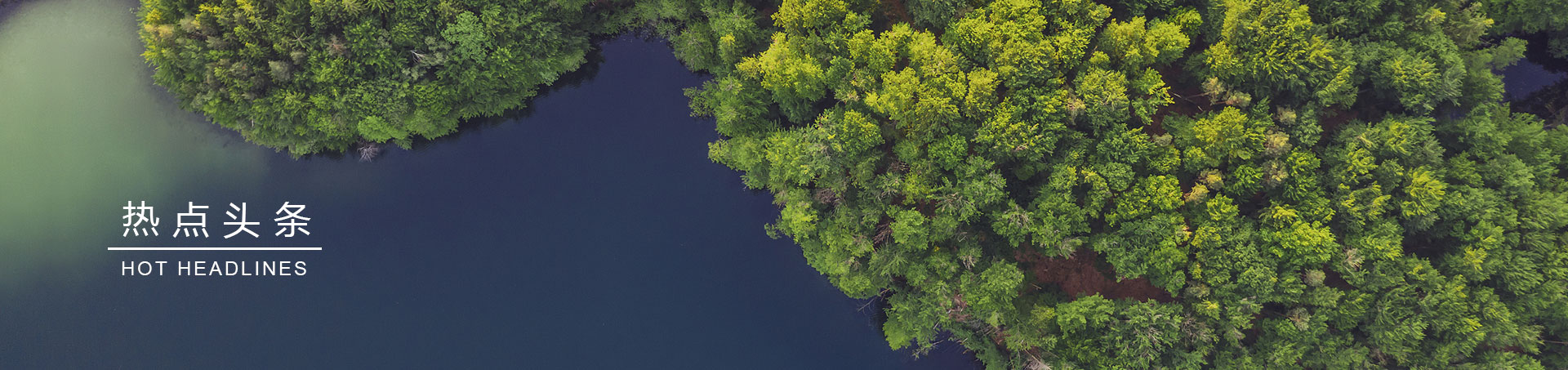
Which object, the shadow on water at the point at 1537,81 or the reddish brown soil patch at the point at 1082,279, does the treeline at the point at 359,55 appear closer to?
Answer: the reddish brown soil patch at the point at 1082,279

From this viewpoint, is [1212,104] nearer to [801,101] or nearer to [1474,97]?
[1474,97]

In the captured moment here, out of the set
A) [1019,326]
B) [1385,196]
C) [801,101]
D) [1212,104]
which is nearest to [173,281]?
[801,101]

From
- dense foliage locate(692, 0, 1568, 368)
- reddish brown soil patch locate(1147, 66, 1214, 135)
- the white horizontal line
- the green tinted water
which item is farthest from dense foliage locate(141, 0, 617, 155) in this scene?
reddish brown soil patch locate(1147, 66, 1214, 135)

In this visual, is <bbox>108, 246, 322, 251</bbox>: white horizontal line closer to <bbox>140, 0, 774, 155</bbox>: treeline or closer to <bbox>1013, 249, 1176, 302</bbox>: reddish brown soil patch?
<bbox>140, 0, 774, 155</bbox>: treeline

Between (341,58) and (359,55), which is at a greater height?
(359,55)

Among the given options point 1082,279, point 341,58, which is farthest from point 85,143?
point 1082,279

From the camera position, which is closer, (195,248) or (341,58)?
(341,58)

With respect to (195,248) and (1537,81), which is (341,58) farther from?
(1537,81)

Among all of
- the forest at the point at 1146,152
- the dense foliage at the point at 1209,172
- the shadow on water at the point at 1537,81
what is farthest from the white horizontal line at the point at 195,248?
the shadow on water at the point at 1537,81
